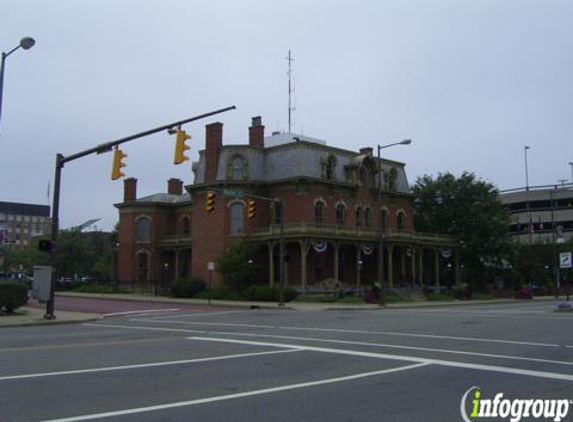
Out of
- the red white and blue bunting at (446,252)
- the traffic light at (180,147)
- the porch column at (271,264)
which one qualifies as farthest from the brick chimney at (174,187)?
the traffic light at (180,147)

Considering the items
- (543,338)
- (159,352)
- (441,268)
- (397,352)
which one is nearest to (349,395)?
(397,352)

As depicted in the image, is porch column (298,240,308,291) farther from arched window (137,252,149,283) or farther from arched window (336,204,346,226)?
arched window (137,252,149,283)

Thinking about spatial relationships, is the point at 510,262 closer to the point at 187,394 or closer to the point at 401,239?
the point at 401,239

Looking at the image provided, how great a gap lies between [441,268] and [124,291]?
31.7 metres

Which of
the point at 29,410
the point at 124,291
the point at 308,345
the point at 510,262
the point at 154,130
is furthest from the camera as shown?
the point at 510,262

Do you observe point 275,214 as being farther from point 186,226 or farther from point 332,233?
point 186,226

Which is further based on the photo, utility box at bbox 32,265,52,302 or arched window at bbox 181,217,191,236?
arched window at bbox 181,217,191,236

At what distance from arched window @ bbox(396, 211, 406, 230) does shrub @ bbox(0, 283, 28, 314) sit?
40510 millimetres

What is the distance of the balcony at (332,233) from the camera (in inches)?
1893

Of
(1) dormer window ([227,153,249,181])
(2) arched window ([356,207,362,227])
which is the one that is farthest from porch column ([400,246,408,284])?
(1) dormer window ([227,153,249,181])

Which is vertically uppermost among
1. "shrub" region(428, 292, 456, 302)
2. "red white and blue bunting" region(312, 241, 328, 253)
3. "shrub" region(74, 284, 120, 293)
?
"red white and blue bunting" region(312, 241, 328, 253)

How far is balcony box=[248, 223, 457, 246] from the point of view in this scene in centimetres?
4809

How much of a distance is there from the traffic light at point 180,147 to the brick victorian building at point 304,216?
27.6m

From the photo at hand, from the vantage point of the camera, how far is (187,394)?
930cm
